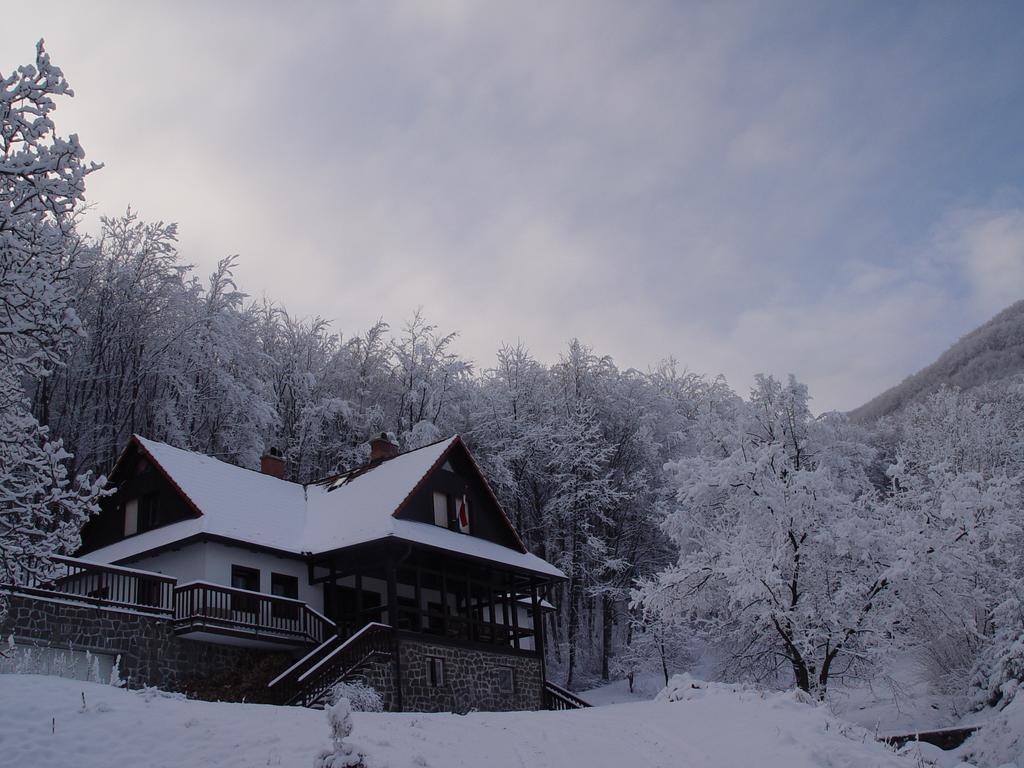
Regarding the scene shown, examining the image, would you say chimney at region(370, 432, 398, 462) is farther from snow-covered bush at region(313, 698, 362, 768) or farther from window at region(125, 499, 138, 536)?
snow-covered bush at region(313, 698, 362, 768)

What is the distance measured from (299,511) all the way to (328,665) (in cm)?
768

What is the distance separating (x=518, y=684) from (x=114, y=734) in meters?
16.7

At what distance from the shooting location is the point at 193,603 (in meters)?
20.7

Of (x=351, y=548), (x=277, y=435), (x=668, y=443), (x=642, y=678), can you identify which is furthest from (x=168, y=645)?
(x=668, y=443)

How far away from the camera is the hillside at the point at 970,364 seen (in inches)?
3314

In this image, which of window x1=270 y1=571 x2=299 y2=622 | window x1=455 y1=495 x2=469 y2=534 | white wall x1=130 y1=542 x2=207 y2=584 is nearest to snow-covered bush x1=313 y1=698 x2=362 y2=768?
white wall x1=130 y1=542 x2=207 y2=584

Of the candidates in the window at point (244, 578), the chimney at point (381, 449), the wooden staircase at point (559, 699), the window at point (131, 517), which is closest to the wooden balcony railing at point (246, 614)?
the window at point (244, 578)

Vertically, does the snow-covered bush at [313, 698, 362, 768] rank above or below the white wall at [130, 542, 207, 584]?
below

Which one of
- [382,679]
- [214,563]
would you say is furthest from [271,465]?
[382,679]

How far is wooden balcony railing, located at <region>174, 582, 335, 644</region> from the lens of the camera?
20.6 metres

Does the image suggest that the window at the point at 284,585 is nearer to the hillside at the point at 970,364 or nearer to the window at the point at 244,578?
the window at the point at 244,578

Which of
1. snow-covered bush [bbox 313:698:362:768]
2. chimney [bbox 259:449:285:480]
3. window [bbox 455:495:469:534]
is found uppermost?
chimney [bbox 259:449:285:480]

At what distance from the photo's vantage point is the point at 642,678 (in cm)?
3853

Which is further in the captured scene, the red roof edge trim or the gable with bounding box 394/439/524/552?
the gable with bounding box 394/439/524/552
